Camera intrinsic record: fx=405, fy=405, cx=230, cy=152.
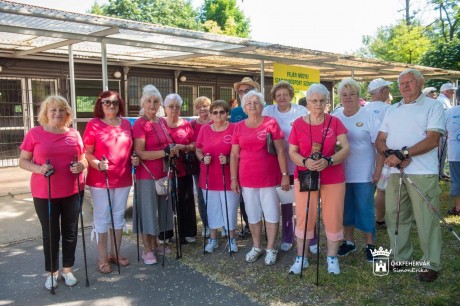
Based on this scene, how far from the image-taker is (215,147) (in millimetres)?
4312

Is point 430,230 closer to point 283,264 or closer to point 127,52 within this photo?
point 283,264

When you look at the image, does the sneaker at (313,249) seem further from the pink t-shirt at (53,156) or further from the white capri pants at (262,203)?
the pink t-shirt at (53,156)

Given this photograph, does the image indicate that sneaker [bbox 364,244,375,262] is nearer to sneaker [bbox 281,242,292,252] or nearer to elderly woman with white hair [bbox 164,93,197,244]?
sneaker [bbox 281,242,292,252]

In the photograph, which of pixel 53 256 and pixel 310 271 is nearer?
pixel 53 256

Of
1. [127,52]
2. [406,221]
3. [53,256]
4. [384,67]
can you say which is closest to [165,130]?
[53,256]

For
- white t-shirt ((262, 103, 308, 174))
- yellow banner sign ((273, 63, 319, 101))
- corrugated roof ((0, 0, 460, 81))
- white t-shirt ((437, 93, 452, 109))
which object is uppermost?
corrugated roof ((0, 0, 460, 81))

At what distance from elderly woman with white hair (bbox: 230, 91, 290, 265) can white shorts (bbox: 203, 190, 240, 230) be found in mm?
278

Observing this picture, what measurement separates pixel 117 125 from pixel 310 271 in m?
2.30

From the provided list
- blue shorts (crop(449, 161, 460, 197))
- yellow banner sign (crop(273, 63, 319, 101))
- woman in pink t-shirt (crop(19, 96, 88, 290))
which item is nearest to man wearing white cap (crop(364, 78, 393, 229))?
blue shorts (crop(449, 161, 460, 197))

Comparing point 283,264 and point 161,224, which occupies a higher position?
point 161,224

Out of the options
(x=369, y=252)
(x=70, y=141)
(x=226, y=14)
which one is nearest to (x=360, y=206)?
(x=369, y=252)

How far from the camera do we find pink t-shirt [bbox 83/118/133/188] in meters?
3.76

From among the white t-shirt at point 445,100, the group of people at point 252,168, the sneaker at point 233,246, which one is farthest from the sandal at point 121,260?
the white t-shirt at point 445,100

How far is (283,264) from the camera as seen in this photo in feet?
13.3
